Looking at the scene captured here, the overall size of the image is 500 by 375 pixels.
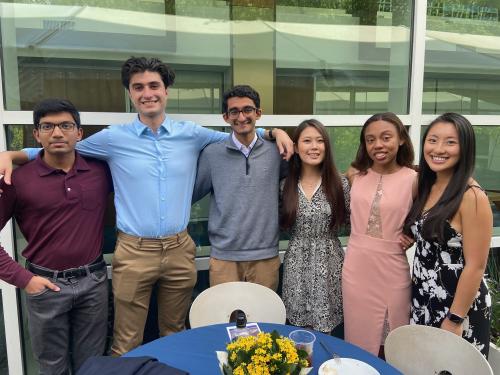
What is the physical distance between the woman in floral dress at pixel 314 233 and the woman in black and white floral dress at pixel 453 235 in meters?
0.51

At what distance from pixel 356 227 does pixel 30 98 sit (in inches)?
89.4

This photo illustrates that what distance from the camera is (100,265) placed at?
2357 mm

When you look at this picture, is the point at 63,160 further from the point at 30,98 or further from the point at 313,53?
the point at 313,53

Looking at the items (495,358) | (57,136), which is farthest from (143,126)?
(495,358)

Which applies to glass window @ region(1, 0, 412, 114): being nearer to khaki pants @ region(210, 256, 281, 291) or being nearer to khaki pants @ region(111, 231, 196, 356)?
khaki pants @ region(111, 231, 196, 356)

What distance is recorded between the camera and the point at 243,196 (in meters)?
2.50

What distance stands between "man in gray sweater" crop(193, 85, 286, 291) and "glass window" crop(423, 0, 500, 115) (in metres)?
1.77

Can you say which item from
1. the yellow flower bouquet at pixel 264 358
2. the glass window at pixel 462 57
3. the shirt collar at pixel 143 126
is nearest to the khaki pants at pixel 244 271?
the shirt collar at pixel 143 126

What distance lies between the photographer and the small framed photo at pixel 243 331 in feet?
6.21

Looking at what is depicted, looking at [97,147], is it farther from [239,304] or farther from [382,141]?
[382,141]

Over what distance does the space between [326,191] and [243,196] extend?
1.66 ft

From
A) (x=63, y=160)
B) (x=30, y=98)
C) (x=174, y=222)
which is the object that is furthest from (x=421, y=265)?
(x=30, y=98)


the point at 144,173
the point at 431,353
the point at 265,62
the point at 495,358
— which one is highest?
the point at 265,62

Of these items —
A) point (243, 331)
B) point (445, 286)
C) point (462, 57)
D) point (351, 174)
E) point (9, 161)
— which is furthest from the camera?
point (462, 57)
